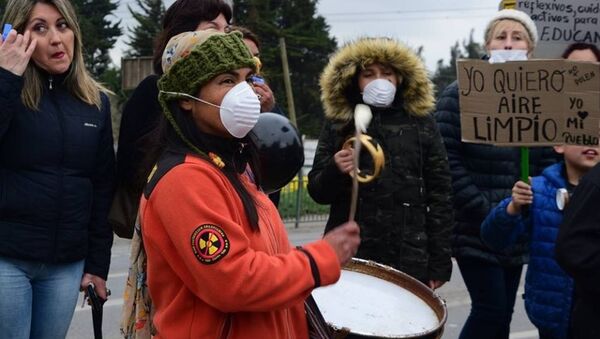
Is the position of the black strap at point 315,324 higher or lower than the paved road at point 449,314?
higher

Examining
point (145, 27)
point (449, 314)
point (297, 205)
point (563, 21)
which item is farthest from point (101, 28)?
point (563, 21)

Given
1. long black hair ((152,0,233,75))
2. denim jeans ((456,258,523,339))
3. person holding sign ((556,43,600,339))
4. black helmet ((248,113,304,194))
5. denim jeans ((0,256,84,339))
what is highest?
long black hair ((152,0,233,75))

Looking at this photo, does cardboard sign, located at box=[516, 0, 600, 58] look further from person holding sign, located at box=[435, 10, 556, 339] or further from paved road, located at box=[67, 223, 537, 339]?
paved road, located at box=[67, 223, 537, 339]

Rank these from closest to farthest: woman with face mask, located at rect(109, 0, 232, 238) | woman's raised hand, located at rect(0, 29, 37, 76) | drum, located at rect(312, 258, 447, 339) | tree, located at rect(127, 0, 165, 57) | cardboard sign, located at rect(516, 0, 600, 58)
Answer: drum, located at rect(312, 258, 447, 339) → woman's raised hand, located at rect(0, 29, 37, 76) → woman with face mask, located at rect(109, 0, 232, 238) → cardboard sign, located at rect(516, 0, 600, 58) → tree, located at rect(127, 0, 165, 57)

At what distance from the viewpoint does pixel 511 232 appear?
144 inches

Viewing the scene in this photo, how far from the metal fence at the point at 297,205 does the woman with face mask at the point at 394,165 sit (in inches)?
454

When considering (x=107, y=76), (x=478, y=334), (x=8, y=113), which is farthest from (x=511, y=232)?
(x=107, y=76)

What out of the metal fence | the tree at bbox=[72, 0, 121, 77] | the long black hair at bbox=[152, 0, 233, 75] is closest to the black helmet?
the long black hair at bbox=[152, 0, 233, 75]

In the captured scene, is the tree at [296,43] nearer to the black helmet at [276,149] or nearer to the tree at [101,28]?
the tree at [101,28]

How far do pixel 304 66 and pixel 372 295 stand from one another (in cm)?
4183

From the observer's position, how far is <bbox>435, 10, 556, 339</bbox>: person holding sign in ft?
13.4

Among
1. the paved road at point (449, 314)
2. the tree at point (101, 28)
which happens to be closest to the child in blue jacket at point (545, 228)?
the paved road at point (449, 314)

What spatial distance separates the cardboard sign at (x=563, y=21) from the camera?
14.5ft

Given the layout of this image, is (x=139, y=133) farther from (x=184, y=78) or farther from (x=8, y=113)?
(x=184, y=78)
